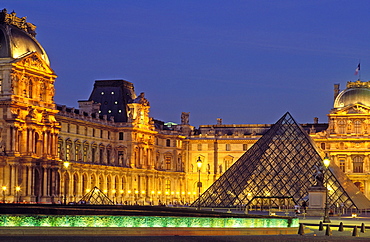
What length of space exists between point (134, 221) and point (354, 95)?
84477 mm

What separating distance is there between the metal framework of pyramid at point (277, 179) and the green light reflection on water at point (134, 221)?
28104mm

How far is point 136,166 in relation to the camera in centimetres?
10756

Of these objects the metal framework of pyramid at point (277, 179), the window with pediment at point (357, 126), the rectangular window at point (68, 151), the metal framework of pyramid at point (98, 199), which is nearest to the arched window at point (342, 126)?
the window with pediment at point (357, 126)

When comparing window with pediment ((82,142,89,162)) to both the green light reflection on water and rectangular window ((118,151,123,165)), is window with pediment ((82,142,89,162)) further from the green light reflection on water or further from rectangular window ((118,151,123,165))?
the green light reflection on water

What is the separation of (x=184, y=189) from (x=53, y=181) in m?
42.5

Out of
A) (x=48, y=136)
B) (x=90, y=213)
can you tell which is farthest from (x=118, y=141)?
(x=90, y=213)

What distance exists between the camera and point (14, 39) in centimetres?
7800

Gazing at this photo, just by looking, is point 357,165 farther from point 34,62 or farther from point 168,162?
point 34,62

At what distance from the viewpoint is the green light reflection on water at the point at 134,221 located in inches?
1250

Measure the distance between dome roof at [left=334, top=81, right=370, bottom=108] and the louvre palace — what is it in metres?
0.13

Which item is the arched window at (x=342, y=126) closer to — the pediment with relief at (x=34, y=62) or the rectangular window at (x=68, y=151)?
the rectangular window at (x=68, y=151)

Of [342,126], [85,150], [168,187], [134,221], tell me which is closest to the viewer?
[134,221]

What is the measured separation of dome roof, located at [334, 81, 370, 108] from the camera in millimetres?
114562

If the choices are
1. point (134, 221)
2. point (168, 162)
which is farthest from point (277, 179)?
point (168, 162)
